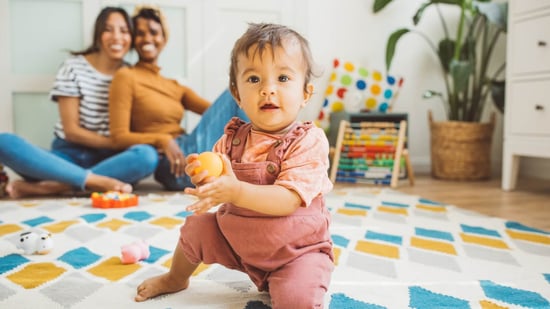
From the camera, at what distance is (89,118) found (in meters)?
2.08

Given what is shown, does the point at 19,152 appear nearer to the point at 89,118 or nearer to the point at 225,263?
the point at 89,118

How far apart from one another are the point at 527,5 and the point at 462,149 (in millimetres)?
805

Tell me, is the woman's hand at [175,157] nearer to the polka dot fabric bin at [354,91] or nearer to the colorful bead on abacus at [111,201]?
the colorful bead on abacus at [111,201]

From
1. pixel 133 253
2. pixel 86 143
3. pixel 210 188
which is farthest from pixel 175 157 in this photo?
pixel 210 188

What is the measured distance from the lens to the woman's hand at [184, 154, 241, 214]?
23.3 inches

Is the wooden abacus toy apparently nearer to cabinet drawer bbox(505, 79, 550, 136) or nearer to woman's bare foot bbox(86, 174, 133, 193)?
cabinet drawer bbox(505, 79, 550, 136)

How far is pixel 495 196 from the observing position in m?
2.01

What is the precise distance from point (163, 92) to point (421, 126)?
1611mm

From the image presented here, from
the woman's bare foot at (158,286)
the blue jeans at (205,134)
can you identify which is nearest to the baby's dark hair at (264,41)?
the woman's bare foot at (158,286)

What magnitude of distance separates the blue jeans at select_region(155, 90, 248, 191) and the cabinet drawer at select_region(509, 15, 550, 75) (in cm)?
126

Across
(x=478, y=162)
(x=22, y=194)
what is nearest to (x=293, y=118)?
(x=22, y=194)

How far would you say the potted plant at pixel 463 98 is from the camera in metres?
2.39

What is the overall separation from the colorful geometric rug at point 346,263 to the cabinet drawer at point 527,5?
97 centimetres

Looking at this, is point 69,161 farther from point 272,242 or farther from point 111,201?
point 272,242
